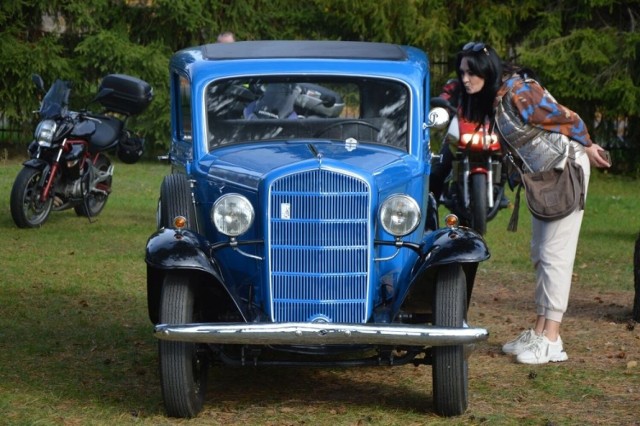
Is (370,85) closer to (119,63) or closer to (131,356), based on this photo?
(131,356)

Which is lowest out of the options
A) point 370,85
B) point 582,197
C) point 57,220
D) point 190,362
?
point 57,220

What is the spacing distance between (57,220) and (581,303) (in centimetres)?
630

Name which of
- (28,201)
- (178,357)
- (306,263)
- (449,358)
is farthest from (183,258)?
(28,201)

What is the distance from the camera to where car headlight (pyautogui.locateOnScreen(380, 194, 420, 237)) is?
6113mm

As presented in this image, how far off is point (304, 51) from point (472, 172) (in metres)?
4.71

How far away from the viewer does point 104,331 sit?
317 inches

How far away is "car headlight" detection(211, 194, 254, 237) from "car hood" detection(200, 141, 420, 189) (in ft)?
0.41

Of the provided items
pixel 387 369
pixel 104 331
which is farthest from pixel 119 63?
pixel 387 369

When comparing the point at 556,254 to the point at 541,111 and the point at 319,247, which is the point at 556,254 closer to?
the point at 541,111

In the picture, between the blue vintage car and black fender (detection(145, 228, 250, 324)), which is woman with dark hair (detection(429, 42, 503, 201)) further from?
black fender (detection(145, 228, 250, 324))

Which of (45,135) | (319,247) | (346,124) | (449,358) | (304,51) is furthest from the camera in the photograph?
(45,135)

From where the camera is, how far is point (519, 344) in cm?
739

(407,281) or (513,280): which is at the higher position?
(407,281)

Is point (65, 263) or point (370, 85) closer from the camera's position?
point (370, 85)
